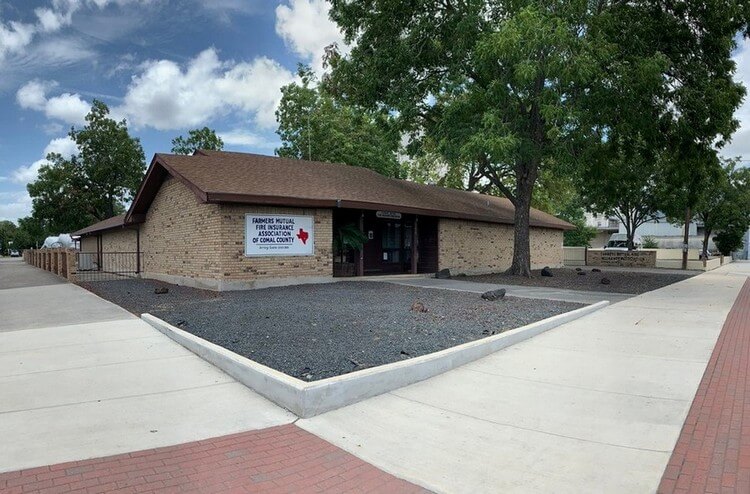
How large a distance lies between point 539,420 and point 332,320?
4705 millimetres

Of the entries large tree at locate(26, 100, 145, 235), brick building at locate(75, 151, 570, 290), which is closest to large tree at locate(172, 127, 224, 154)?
large tree at locate(26, 100, 145, 235)

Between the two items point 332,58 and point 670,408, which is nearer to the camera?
point 670,408

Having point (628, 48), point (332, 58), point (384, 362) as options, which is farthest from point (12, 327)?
point (628, 48)

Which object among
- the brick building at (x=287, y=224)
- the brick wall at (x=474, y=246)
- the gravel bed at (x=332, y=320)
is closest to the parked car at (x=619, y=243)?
the brick wall at (x=474, y=246)

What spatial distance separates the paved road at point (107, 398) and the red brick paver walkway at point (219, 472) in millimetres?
199

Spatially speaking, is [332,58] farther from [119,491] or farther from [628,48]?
[119,491]

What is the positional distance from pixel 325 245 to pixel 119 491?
493 inches

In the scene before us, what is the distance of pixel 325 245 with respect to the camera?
15609 mm

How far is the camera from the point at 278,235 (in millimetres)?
14586

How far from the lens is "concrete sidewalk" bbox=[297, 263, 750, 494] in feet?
11.4

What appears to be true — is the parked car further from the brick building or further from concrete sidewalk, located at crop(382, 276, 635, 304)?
concrete sidewalk, located at crop(382, 276, 635, 304)

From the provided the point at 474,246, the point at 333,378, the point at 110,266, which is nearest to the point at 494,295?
the point at 333,378

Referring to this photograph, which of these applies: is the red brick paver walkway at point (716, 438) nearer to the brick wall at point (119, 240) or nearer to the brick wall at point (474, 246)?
the brick wall at point (474, 246)

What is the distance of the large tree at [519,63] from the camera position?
13.4m
